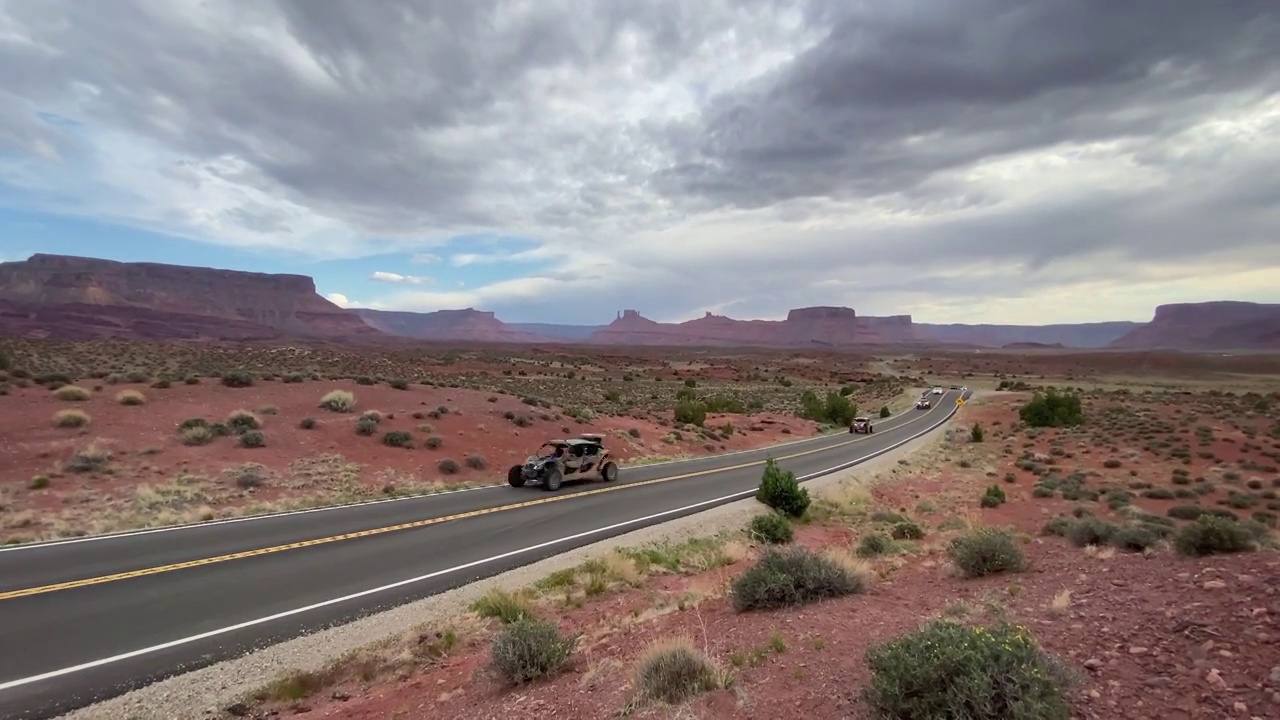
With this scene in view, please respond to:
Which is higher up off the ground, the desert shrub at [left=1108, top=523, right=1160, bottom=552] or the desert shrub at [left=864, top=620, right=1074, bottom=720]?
the desert shrub at [left=864, top=620, right=1074, bottom=720]

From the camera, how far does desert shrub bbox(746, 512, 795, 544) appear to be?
13688mm

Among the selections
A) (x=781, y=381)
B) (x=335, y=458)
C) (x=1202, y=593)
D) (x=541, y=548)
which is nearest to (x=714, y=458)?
(x=335, y=458)

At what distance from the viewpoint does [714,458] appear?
29.5 m

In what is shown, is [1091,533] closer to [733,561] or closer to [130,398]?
[733,561]

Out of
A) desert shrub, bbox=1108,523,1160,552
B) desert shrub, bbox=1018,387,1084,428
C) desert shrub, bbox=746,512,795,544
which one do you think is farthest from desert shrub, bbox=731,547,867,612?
desert shrub, bbox=1018,387,1084,428

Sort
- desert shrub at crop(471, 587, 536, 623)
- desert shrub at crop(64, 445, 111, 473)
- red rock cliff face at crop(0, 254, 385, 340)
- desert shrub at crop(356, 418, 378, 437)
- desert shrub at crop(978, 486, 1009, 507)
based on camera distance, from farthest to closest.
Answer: red rock cliff face at crop(0, 254, 385, 340)
desert shrub at crop(356, 418, 378, 437)
desert shrub at crop(978, 486, 1009, 507)
desert shrub at crop(64, 445, 111, 473)
desert shrub at crop(471, 587, 536, 623)

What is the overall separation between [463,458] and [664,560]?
14.0m

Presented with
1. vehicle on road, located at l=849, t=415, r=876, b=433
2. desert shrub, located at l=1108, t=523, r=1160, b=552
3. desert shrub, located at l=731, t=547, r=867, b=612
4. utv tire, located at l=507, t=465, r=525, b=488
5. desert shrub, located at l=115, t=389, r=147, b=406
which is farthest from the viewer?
vehicle on road, located at l=849, t=415, r=876, b=433

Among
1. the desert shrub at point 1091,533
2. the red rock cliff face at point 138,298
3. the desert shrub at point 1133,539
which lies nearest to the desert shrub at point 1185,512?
the desert shrub at point 1091,533

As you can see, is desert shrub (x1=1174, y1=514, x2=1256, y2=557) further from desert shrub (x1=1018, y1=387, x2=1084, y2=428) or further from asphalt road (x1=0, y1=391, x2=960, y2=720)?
desert shrub (x1=1018, y1=387, x2=1084, y2=428)

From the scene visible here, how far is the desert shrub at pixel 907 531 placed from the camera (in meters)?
13.7

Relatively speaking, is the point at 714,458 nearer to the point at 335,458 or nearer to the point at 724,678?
the point at 335,458

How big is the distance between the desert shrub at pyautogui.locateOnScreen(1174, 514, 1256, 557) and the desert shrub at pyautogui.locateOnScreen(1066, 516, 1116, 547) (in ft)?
7.49

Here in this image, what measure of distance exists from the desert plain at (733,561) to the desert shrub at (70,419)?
6 cm
